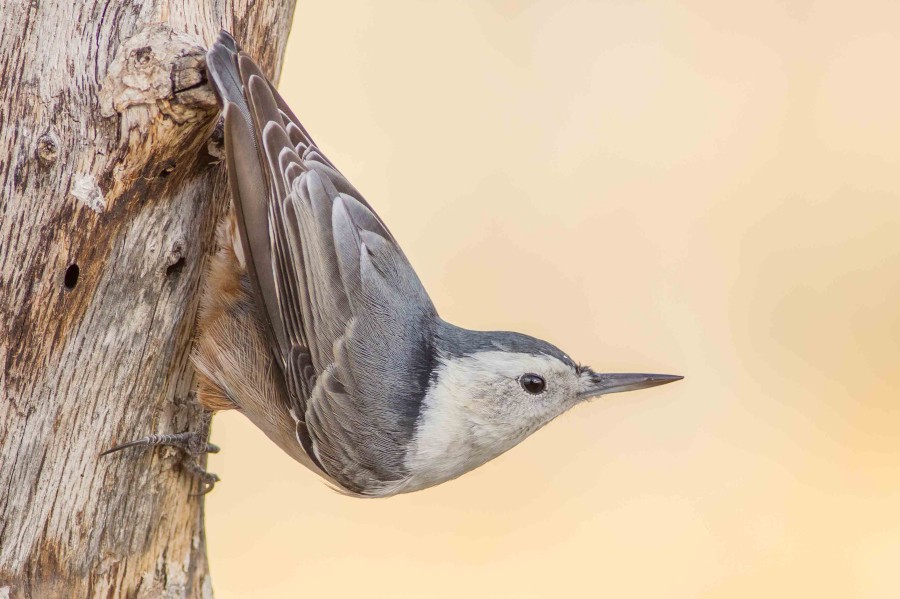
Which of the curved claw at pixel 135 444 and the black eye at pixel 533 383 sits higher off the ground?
the black eye at pixel 533 383

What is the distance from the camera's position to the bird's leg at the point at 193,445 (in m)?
2.28

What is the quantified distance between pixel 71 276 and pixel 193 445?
561mm

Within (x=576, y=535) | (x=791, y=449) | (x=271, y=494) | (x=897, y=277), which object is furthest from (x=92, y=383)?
(x=897, y=277)

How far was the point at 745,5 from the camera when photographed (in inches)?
162

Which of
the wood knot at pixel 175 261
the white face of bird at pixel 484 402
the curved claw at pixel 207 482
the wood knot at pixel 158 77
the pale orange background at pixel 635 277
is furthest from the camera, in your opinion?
the pale orange background at pixel 635 277

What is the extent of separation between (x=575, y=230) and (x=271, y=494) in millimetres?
1512

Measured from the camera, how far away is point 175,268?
2.24 metres

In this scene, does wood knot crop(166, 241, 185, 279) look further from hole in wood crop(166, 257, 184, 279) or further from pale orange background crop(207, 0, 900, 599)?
pale orange background crop(207, 0, 900, 599)

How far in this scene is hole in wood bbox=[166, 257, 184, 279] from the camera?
7.29 ft

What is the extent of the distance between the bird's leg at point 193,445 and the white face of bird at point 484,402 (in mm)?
527

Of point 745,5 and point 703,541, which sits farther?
point 745,5

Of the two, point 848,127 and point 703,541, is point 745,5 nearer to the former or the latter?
point 848,127

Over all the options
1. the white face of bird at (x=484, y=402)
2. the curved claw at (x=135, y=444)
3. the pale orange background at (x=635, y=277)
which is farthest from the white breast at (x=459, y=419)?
the pale orange background at (x=635, y=277)

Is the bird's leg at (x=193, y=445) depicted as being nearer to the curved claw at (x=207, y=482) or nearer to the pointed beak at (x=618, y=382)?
the curved claw at (x=207, y=482)
